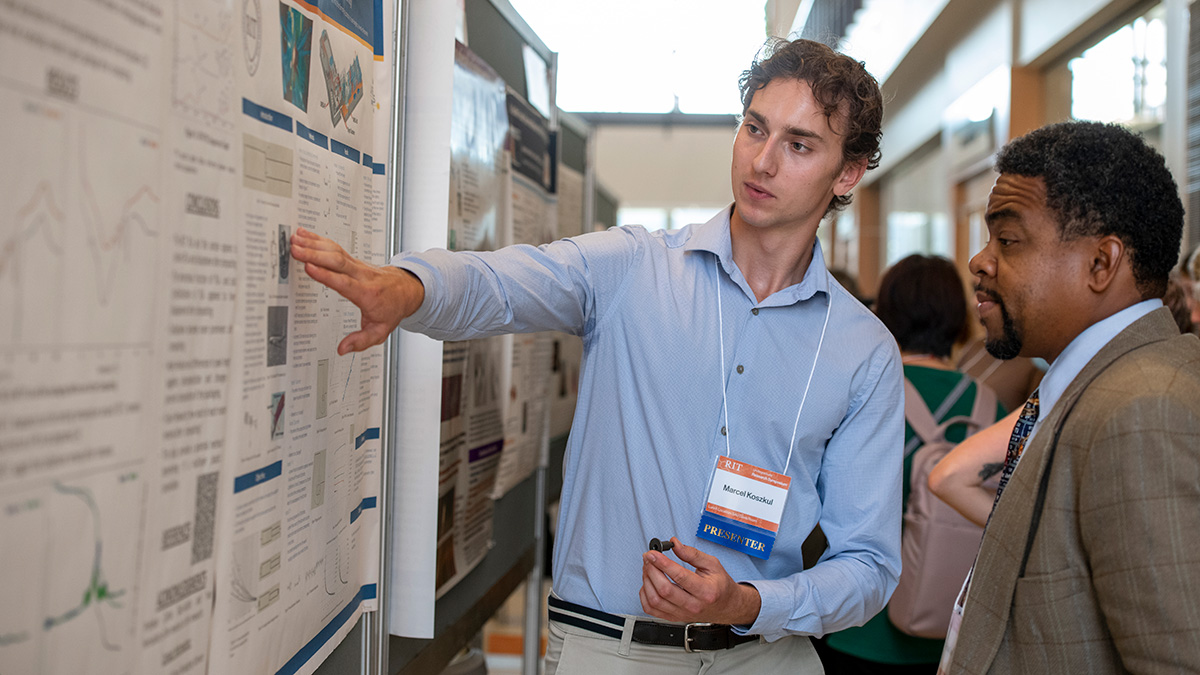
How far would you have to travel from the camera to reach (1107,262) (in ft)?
4.48

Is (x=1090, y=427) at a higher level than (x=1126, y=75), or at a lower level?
lower

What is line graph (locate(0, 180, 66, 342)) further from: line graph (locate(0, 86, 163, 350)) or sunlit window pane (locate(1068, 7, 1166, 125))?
sunlit window pane (locate(1068, 7, 1166, 125))

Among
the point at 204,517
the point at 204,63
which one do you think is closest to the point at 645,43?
the point at 204,63

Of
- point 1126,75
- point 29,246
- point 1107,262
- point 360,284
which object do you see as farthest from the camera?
point 1126,75

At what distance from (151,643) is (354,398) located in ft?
1.91

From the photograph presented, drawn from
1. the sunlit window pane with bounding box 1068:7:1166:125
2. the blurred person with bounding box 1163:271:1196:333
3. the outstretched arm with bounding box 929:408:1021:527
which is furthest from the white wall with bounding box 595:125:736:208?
the outstretched arm with bounding box 929:408:1021:527

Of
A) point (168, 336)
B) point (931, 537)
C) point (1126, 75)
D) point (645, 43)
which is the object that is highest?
point (645, 43)

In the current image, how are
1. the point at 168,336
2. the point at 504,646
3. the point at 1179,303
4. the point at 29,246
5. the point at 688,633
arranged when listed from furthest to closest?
the point at 504,646, the point at 1179,303, the point at 688,633, the point at 168,336, the point at 29,246

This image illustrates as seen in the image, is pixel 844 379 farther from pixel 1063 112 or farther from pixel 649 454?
pixel 1063 112

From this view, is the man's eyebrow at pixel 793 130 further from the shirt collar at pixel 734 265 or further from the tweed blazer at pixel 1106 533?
the tweed blazer at pixel 1106 533

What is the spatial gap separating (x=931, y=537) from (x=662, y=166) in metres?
10.3

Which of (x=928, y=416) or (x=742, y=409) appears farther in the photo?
(x=928, y=416)

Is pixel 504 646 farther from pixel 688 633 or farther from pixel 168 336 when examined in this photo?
pixel 168 336

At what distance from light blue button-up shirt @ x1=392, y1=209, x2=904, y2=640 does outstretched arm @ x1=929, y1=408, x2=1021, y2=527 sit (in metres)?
0.45
